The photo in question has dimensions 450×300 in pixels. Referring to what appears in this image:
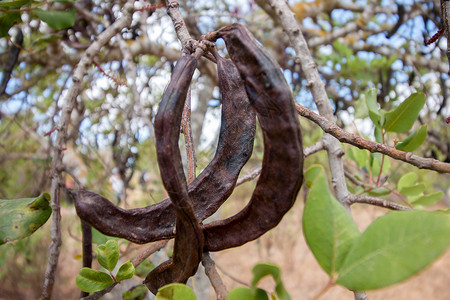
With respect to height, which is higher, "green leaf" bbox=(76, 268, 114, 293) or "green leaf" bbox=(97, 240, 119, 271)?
"green leaf" bbox=(97, 240, 119, 271)

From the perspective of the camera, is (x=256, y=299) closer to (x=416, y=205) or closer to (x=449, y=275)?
(x=416, y=205)

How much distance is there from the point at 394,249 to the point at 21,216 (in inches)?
23.5

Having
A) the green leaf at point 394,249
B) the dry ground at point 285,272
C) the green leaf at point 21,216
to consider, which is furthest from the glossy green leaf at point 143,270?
the dry ground at point 285,272

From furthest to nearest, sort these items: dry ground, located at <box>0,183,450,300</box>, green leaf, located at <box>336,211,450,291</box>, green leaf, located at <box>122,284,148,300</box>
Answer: dry ground, located at <box>0,183,450,300</box> → green leaf, located at <box>122,284,148,300</box> → green leaf, located at <box>336,211,450,291</box>

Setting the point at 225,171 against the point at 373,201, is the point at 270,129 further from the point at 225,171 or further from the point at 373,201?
the point at 373,201

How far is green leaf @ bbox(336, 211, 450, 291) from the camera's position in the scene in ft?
0.98

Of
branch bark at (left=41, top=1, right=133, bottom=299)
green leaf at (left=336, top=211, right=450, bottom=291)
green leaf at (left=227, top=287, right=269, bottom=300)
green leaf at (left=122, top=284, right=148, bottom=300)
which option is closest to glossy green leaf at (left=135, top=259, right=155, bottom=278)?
green leaf at (left=122, top=284, right=148, bottom=300)

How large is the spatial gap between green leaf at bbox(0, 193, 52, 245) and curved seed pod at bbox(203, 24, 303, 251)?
1.32 ft

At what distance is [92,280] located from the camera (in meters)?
0.56

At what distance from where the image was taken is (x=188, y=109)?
0.61m

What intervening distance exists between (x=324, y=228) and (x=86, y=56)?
0.89 m

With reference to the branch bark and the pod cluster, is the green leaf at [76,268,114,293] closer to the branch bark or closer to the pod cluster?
the pod cluster

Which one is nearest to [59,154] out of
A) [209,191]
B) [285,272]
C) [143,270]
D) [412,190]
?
[143,270]

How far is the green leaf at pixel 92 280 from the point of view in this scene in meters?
0.55
